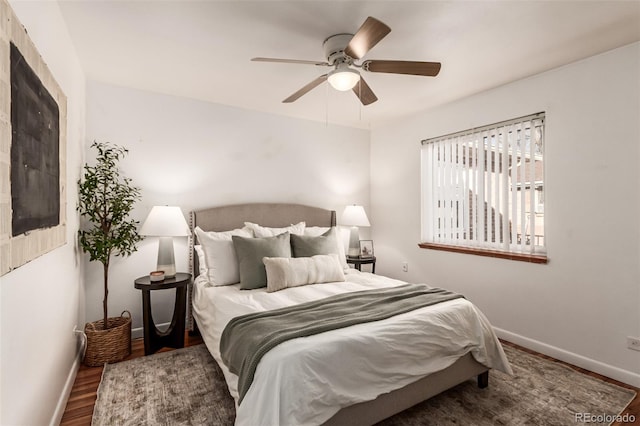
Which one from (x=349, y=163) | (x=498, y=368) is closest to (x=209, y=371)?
(x=498, y=368)

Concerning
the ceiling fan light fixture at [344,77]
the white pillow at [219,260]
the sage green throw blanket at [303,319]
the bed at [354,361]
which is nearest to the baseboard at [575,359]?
the bed at [354,361]

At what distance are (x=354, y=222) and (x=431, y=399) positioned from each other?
229cm

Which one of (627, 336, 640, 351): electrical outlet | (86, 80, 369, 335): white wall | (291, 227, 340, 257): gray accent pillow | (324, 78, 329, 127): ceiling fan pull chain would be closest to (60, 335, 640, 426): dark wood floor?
(627, 336, 640, 351): electrical outlet

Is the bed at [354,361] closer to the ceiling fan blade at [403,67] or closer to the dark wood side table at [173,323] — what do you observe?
the dark wood side table at [173,323]

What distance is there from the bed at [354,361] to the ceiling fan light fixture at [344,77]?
1.56 meters

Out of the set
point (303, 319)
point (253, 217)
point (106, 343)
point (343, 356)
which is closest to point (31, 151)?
point (303, 319)

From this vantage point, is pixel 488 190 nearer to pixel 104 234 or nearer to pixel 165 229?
pixel 165 229

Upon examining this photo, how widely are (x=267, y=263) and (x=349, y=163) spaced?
2.40m

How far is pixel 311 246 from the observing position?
324 cm

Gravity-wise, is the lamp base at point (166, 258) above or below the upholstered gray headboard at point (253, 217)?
below

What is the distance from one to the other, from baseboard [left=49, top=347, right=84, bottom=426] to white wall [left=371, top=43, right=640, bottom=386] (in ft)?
11.7

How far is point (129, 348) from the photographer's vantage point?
9.47ft

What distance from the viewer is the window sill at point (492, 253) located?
116 inches

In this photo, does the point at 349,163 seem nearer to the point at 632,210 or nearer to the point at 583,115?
the point at 583,115
